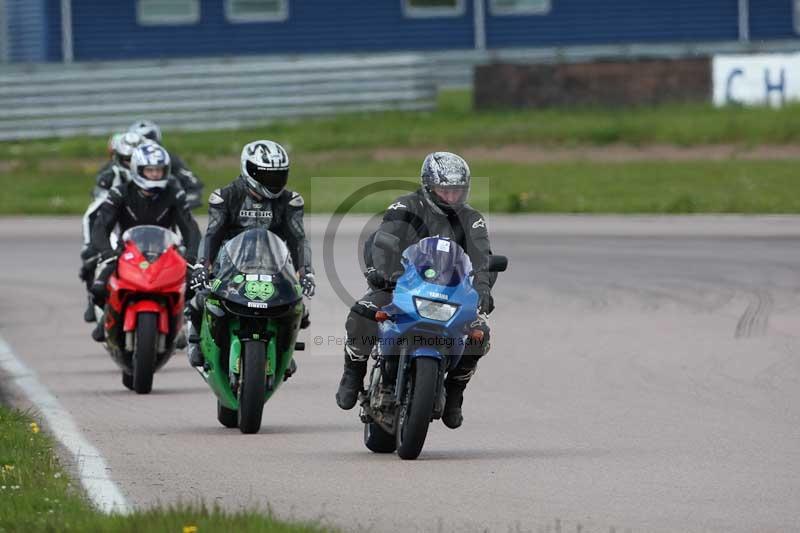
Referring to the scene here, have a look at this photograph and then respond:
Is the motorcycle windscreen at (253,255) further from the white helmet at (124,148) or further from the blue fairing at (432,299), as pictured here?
the white helmet at (124,148)

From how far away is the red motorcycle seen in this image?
42.5 feet

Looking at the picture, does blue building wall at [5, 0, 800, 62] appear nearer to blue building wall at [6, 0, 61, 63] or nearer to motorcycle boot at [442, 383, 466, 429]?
blue building wall at [6, 0, 61, 63]

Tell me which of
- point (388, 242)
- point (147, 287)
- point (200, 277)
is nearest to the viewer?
point (388, 242)

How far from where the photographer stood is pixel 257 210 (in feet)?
37.7

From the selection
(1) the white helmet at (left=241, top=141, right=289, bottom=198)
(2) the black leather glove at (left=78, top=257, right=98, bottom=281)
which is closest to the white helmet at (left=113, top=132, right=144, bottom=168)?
(2) the black leather glove at (left=78, top=257, right=98, bottom=281)

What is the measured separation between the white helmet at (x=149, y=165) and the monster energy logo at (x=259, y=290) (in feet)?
11.0

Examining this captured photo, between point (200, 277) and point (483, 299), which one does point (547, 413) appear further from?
point (200, 277)

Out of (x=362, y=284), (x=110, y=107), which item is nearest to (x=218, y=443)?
(x=362, y=284)

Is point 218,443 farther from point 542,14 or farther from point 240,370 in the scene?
point 542,14

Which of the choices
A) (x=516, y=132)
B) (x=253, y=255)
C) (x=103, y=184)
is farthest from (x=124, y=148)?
(x=516, y=132)

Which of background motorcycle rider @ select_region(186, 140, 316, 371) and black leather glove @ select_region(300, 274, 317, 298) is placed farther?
background motorcycle rider @ select_region(186, 140, 316, 371)

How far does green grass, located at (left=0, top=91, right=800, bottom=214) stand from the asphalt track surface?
5.45 metres

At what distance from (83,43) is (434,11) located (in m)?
8.16

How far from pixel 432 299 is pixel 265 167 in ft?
7.62
